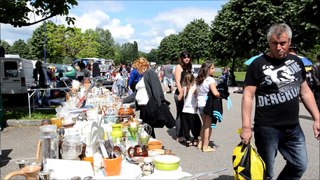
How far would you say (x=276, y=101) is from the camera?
2.95m

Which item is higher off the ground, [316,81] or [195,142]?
[316,81]

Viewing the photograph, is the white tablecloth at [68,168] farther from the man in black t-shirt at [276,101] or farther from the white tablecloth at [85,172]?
the man in black t-shirt at [276,101]

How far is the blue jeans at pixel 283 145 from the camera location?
301 cm

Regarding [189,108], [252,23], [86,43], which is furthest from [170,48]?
[189,108]

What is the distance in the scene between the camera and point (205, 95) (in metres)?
5.97

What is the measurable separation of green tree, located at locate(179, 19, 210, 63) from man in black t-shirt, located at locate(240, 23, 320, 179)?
44.8 m

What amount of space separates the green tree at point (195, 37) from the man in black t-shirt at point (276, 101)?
147 feet

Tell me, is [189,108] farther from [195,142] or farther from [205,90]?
[195,142]

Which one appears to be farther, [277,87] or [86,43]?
[86,43]

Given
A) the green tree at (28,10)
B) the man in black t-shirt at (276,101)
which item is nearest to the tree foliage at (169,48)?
the green tree at (28,10)

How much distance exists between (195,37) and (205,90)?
45.8 metres

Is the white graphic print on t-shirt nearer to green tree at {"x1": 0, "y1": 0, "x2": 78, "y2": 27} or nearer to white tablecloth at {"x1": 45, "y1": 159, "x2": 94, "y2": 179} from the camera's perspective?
white tablecloth at {"x1": 45, "y1": 159, "x2": 94, "y2": 179}

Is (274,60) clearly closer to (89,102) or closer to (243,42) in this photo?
(89,102)

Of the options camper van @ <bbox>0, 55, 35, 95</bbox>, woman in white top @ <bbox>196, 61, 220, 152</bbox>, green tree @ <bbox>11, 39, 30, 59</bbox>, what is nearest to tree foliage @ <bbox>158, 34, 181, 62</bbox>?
green tree @ <bbox>11, 39, 30, 59</bbox>
